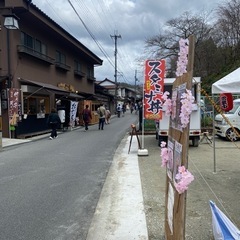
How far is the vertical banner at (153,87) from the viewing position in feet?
33.8

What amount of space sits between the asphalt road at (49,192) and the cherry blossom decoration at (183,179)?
2056mm

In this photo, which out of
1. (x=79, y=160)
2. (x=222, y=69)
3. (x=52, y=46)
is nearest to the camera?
(x=79, y=160)

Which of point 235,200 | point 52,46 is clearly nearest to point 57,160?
point 235,200

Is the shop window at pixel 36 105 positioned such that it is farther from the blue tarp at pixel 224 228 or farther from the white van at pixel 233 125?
the blue tarp at pixel 224 228

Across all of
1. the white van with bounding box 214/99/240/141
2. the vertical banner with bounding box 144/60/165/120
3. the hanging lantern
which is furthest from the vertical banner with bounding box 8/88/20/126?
the hanging lantern

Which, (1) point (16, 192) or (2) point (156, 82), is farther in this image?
(2) point (156, 82)

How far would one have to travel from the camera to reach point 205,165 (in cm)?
867

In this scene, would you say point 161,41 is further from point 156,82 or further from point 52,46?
point 156,82

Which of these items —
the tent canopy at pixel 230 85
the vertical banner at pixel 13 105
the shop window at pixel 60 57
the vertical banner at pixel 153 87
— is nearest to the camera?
the tent canopy at pixel 230 85

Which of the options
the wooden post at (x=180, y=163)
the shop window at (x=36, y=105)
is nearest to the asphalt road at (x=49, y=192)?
the wooden post at (x=180, y=163)

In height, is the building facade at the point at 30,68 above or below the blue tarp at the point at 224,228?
above

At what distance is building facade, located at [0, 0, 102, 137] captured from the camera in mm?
16406

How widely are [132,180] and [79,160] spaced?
3269 millimetres

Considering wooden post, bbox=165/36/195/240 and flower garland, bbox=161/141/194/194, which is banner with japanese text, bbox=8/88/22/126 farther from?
flower garland, bbox=161/141/194/194
